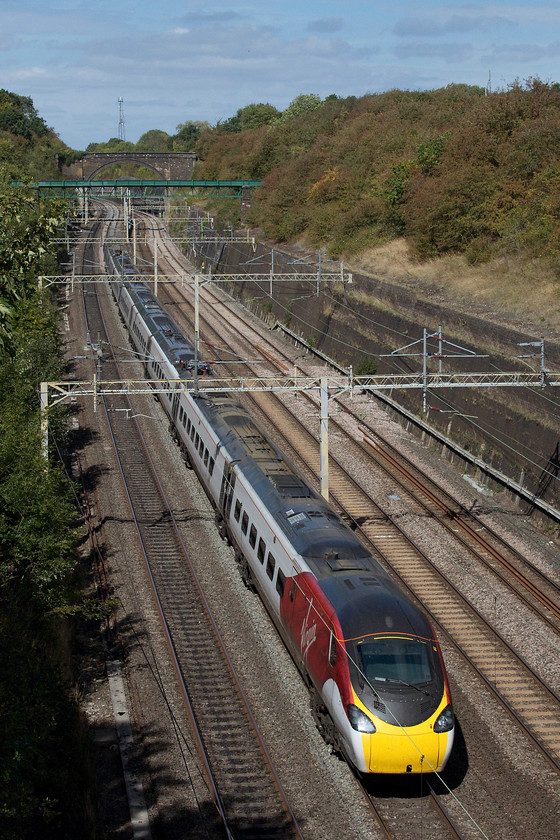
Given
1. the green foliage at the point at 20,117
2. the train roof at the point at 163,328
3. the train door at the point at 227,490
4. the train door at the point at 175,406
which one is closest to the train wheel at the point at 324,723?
the train door at the point at 227,490

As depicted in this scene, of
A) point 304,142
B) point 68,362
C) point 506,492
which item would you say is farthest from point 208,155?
point 506,492

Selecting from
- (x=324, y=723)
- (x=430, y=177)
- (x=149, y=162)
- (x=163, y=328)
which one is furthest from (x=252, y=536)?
(x=149, y=162)

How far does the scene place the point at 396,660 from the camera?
11750 millimetres

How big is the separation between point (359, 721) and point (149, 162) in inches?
3750

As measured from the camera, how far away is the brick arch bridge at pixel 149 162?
96000mm

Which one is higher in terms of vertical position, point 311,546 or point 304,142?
point 304,142

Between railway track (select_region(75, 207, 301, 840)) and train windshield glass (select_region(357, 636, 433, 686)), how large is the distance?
87.6 inches

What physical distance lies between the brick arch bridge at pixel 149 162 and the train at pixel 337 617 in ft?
269

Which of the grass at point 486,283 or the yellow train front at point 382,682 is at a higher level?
the grass at point 486,283

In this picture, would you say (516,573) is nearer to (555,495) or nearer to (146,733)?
(555,495)

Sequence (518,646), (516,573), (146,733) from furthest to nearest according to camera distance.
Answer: (516,573), (518,646), (146,733)

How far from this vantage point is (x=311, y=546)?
565 inches

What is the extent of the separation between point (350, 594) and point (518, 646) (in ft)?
18.3

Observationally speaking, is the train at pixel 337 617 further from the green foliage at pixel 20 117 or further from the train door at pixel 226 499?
the green foliage at pixel 20 117
